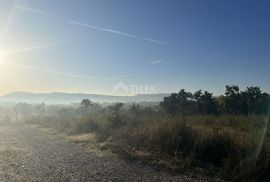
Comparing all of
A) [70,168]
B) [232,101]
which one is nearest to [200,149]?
[70,168]

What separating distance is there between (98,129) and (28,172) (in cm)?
1580

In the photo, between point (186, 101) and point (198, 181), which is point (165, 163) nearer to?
point (198, 181)

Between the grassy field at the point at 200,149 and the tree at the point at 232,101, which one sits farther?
the tree at the point at 232,101

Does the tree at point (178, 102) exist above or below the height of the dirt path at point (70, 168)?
above

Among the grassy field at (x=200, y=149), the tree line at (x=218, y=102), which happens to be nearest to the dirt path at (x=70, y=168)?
the grassy field at (x=200, y=149)

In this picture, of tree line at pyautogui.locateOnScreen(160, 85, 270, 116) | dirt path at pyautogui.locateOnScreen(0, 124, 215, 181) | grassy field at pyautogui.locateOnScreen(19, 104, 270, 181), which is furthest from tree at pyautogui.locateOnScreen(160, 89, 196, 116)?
dirt path at pyautogui.locateOnScreen(0, 124, 215, 181)

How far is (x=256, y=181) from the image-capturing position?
11711mm

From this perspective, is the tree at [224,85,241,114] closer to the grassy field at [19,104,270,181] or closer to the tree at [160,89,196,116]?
the tree at [160,89,196,116]

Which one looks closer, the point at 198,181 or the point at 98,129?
the point at 198,181

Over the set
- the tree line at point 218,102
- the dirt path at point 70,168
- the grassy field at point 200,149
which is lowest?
the dirt path at point 70,168

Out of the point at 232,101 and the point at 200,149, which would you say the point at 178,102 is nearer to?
the point at 232,101

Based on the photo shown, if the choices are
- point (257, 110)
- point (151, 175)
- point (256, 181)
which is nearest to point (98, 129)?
point (257, 110)

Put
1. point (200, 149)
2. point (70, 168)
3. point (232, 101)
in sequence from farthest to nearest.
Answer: point (232, 101) < point (200, 149) < point (70, 168)

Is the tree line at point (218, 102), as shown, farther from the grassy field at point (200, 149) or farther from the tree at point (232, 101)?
the grassy field at point (200, 149)
